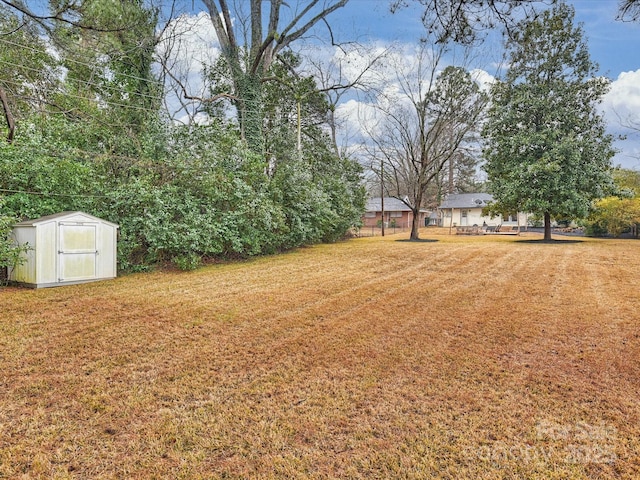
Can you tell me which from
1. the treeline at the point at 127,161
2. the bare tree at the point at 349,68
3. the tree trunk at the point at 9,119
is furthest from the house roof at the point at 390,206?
the tree trunk at the point at 9,119

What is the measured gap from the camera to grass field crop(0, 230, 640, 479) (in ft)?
6.23

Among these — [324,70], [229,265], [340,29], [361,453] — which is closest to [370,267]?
[229,265]

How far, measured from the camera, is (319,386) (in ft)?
8.90

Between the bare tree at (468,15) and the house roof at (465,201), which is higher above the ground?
the house roof at (465,201)

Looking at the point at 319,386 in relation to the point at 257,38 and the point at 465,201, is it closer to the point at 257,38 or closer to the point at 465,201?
the point at 257,38

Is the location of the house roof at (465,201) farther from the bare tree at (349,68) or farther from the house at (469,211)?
the bare tree at (349,68)

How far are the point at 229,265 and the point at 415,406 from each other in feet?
23.9

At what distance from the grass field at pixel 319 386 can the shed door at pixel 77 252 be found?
0.97m

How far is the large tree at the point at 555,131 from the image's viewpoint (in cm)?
1507

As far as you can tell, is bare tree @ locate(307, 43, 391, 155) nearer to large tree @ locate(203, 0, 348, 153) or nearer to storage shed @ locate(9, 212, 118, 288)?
large tree @ locate(203, 0, 348, 153)

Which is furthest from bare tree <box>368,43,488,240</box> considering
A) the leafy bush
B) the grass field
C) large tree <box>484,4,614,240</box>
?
the leafy bush

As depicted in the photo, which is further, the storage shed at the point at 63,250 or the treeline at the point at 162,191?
the treeline at the point at 162,191

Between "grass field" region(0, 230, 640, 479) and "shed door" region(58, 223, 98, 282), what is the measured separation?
0.97 m

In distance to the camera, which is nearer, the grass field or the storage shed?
the grass field
